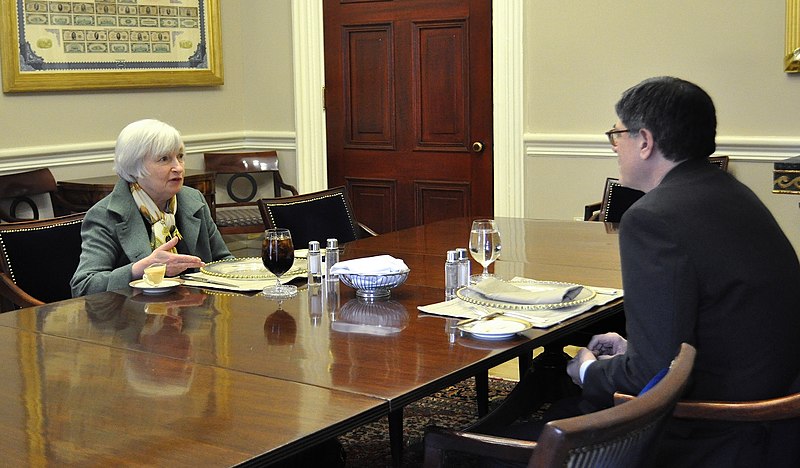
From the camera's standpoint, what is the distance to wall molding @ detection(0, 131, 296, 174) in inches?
221

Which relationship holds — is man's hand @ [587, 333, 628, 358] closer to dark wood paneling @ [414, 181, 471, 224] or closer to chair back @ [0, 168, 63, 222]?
chair back @ [0, 168, 63, 222]

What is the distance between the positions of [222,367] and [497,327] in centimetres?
62

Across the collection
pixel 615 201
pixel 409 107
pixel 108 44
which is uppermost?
pixel 108 44

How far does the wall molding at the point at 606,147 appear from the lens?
513cm

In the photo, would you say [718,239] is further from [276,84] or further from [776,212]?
[276,84]

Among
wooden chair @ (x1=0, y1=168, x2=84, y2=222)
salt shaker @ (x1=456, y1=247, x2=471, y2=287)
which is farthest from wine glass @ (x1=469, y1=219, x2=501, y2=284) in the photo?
wooden chair @ (x1=0, y1=168, x2=84, y2=222)

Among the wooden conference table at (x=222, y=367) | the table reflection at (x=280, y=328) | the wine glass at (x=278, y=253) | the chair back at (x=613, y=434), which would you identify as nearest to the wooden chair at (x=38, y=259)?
the wooden conference table at (x=222, y=367)

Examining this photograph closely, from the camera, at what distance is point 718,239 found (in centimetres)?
206

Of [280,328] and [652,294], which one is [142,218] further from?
[652,294]

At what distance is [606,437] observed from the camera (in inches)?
54.6

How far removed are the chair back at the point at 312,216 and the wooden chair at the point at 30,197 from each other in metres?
1.96

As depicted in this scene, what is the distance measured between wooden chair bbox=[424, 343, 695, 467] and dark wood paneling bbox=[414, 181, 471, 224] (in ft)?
14.7

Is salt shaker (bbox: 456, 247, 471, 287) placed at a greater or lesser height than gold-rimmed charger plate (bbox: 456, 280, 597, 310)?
greater

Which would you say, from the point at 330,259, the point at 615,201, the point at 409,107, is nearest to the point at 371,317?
the point at 330,259
